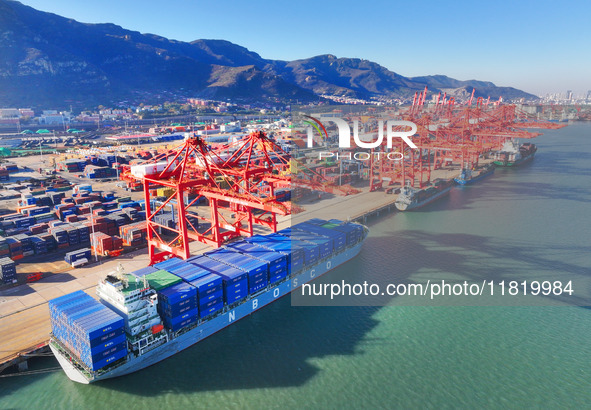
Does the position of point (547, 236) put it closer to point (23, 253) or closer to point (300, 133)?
point (23, 253)

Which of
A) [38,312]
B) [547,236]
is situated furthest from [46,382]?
[547,236]

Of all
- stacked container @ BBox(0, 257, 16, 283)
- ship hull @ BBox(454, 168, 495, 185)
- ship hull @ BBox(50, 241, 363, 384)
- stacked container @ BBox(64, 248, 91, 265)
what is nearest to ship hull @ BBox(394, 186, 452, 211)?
ship hull @ BBox(454, 168, 495, 185)

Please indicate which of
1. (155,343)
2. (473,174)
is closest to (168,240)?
(155,343)

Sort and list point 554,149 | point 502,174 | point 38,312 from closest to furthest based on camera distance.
→ point 38,312
point 502,174
point 554,149

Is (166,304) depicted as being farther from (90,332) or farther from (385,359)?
(385,359)

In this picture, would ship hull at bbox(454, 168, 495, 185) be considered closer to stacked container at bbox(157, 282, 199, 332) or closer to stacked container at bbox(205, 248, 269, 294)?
stacked container at bbox(205, 248, 269, 294)
